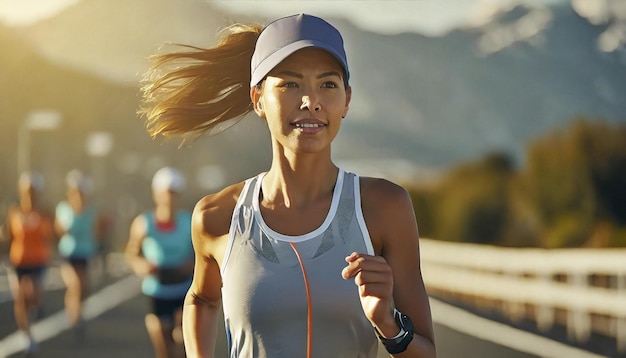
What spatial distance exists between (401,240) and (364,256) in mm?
415

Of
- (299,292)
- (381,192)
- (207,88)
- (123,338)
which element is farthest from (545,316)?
(299,292)

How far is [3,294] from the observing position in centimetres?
2330

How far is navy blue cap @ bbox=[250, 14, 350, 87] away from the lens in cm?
316

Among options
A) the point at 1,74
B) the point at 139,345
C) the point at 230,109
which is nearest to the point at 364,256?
the point at 230,109

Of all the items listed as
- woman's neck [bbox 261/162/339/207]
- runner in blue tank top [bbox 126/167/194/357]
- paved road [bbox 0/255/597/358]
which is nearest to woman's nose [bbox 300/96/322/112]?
woman's neck [bbox 261/162/339/207]

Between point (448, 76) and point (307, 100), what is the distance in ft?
176

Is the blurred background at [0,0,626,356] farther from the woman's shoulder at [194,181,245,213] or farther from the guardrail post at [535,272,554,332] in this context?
the woman's shoulder at [194,181,245,213]

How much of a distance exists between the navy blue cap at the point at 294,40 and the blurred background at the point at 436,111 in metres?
10.5

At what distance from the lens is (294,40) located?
319 centimetres

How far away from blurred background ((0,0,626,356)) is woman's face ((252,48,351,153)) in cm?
1054

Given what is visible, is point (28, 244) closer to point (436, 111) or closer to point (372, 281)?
point (372, 281)

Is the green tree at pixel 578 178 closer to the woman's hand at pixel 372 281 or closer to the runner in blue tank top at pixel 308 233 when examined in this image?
the runner in blue tank top at pixel 308 233

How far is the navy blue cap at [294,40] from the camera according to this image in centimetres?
316

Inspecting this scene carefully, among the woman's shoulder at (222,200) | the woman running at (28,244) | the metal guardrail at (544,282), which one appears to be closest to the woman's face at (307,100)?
the woman's shoulder at (222,200)
